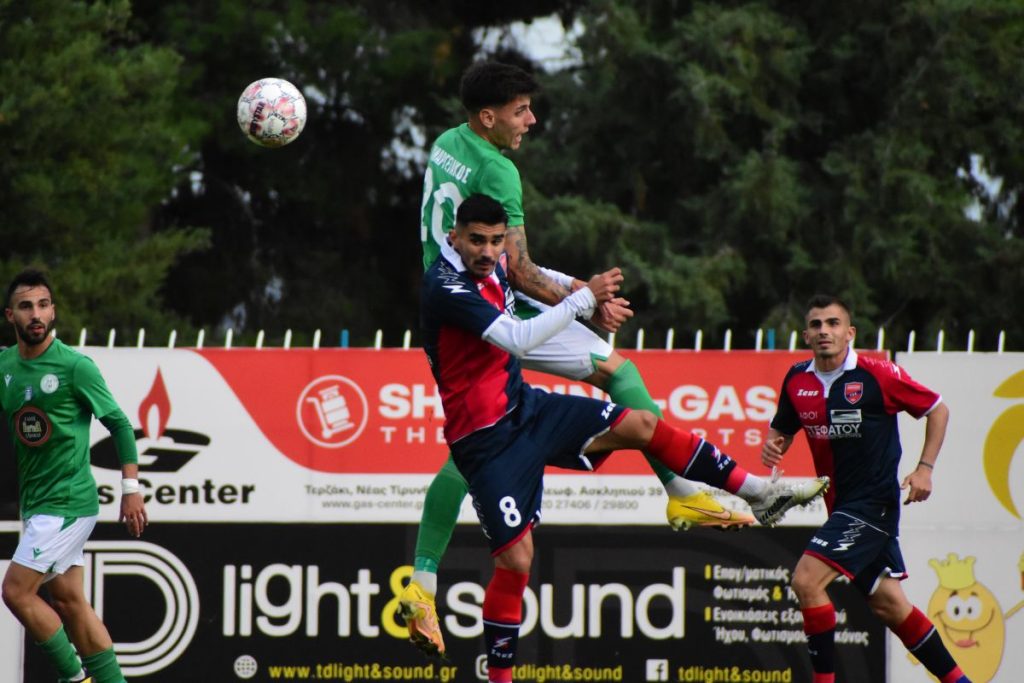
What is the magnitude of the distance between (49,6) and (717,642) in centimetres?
1113

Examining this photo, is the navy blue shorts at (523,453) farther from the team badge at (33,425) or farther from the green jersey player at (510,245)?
the team badge at (33,425)

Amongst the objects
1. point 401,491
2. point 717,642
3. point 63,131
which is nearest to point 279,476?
point 401,491

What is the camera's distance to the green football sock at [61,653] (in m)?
8.20

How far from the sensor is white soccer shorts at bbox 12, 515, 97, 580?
8188mm

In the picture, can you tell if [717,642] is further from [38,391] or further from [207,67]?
[207,67]

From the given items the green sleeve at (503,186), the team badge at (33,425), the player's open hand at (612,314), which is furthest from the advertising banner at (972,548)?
the team badge at (33,425)

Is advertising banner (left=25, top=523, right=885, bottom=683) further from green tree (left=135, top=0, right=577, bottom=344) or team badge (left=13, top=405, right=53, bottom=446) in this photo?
green tree (left=135, top=0, right=577, bottom=344)

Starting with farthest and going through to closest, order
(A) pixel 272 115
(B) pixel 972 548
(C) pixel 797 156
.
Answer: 1. (C) pixel 797 156
2. (B) pixel 972 548
3. (A) pixel 272 115

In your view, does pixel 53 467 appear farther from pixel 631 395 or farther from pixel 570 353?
pixel 631 395

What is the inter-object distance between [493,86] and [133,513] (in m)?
3.04

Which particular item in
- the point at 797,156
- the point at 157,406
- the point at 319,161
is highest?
the point at 319,161

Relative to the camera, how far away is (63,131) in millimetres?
16891

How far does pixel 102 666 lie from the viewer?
27.2 ft

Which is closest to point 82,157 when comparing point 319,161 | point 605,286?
point 319,161
